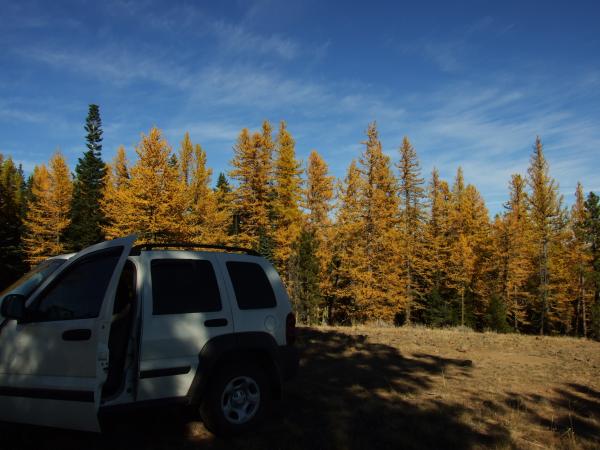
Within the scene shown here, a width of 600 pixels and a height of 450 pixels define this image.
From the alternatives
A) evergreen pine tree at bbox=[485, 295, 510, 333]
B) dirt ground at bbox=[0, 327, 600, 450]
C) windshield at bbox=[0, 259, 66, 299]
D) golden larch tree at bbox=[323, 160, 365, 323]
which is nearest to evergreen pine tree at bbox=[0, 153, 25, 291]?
golden larch tree at bbox=[323, 160, 365, 323]

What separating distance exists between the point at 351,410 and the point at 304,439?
1294 millimetres

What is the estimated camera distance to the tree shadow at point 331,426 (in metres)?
4.34

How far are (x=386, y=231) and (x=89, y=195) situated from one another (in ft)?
108

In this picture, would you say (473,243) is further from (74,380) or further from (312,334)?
(74,380)

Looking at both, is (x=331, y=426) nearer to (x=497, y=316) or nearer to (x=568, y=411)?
(x=568, y=411)

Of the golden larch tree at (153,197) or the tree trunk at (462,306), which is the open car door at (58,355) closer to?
the golden larch tree at (153,197)

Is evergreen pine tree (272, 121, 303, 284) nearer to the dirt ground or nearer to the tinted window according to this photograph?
the dirt ground

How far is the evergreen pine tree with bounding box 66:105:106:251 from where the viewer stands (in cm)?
3981

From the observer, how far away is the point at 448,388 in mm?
6902

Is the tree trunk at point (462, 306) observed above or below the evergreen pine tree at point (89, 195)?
below

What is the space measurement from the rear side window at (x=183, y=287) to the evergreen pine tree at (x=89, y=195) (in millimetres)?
37852

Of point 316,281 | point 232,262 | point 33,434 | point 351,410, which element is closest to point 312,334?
point 351,410

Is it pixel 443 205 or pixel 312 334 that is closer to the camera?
pixel 312 334

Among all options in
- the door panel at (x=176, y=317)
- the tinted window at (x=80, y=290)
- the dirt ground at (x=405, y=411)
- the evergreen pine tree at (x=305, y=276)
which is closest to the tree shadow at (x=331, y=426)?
the dirt ground at (x=405, y=411)
